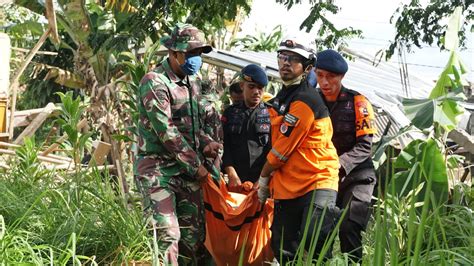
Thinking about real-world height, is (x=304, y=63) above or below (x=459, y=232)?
above

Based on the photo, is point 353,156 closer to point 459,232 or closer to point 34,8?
point 459,232

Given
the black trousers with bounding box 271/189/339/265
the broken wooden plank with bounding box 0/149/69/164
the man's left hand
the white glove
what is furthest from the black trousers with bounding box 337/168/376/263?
the broken wooden plank with bounding box 0/149/69/164

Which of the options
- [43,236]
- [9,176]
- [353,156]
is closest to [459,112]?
[353,156]

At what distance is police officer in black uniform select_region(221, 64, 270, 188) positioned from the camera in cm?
758

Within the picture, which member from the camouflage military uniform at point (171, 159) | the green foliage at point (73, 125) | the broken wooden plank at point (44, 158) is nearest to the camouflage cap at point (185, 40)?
the camouflage military uniform at point (171, 159)

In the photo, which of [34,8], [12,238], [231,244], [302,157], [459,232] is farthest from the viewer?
[34,8]

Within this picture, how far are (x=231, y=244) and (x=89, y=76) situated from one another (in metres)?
8.05

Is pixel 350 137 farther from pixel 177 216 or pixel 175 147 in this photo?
pixel 177 216

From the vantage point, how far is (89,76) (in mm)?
14336

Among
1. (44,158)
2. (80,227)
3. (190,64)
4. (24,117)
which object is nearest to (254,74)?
(190,64)

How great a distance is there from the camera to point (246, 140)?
7641mm

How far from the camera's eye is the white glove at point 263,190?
247 inches

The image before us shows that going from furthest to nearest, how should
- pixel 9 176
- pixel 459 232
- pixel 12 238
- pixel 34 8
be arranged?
pixel 34 8 < pixel 9 176 < pixel 459 232 < pixel 12 238

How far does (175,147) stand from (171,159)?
22 centimetres
